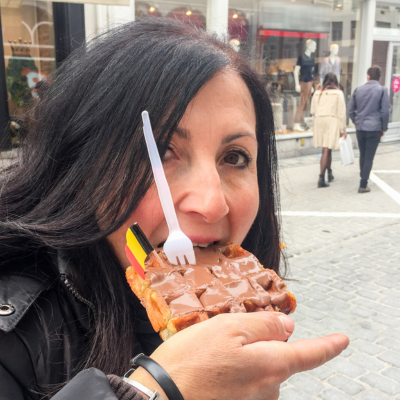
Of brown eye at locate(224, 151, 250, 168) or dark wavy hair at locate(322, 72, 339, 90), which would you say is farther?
dark wavy hair at locate(322, 72, 339, 90)

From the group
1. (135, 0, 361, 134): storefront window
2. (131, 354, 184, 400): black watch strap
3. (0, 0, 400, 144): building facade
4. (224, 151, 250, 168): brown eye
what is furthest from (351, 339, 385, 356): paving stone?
(135, 0, 361, 134): storefront window

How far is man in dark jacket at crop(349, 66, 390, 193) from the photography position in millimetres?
9000

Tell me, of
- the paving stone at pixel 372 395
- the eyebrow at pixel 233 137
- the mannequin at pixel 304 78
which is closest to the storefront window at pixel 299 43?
the mannequin at pixel 304 78

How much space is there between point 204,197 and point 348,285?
4.14m

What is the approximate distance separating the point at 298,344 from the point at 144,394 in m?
0.41

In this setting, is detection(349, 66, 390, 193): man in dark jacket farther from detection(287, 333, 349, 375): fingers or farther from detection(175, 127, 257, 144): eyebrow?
detection(287, 333, 349, 375): fingers

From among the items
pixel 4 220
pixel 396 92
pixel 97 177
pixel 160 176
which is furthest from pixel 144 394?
pixel 396 92

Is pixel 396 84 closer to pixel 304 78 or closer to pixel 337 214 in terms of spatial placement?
pixel 304 78

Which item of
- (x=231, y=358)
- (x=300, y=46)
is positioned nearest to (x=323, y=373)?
(x=231, y=358)

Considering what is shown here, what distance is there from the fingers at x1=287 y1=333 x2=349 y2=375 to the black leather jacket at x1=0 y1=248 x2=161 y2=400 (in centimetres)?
63

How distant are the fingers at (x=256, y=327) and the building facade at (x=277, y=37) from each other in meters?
6.81

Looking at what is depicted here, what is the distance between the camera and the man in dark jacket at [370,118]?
354 inches

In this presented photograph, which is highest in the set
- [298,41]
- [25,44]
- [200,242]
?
[298,41]

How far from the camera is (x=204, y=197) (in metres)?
1.42
